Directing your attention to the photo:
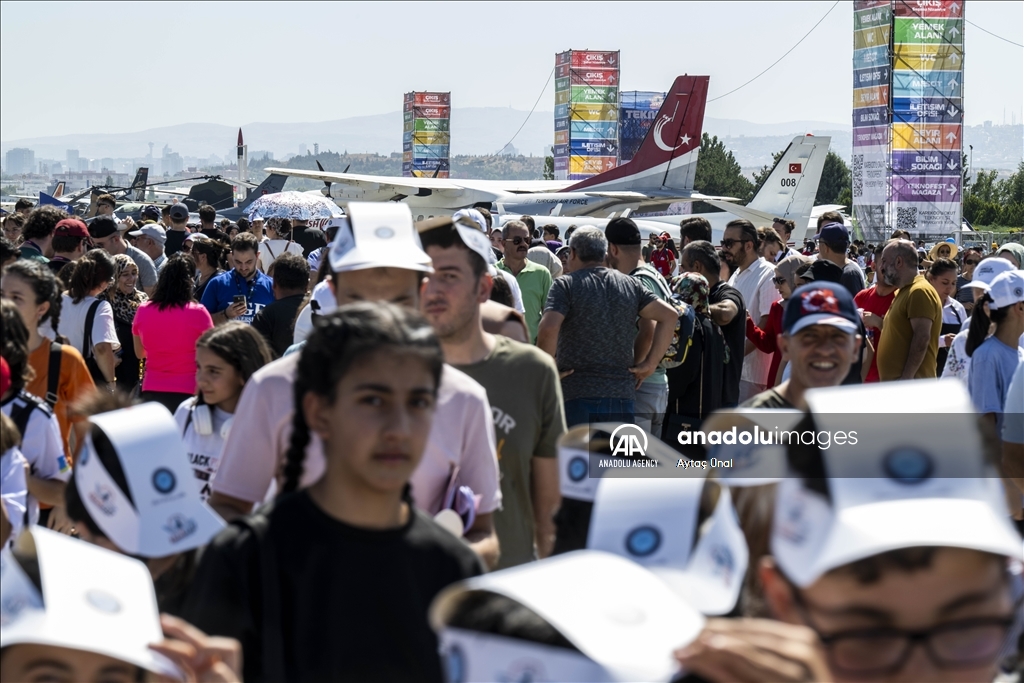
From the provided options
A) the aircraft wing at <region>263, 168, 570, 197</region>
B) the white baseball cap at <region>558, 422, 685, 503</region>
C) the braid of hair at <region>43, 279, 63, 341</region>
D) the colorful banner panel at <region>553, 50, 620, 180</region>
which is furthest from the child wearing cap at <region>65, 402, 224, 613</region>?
the colorful banner panel at <region>553, 50, 620, 180</region>

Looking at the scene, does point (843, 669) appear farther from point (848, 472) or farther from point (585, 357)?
point (585, 357)

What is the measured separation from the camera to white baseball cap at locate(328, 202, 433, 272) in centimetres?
294

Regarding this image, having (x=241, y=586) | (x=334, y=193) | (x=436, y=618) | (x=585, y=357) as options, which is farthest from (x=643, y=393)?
(x=334, y=193)

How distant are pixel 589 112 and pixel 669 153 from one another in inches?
958

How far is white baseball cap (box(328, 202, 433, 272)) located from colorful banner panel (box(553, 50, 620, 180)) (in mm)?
62801

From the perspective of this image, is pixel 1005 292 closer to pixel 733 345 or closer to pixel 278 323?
pixel 733 345

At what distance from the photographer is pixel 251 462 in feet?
8.93

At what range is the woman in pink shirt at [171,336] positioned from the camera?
6473 mm

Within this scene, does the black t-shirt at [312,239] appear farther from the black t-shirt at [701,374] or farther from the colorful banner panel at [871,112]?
the colorful banner panel at [871,112]

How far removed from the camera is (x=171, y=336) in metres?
6.48

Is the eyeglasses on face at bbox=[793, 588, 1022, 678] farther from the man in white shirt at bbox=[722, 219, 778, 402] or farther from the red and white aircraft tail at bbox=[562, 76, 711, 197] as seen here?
the red and white aircraft tail at bbox=[562, 76, 711, 197]

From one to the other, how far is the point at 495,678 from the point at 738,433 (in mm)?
1509

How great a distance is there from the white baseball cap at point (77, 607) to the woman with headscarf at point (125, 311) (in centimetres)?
596

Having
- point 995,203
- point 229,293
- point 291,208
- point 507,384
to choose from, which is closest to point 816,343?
point 507,384
